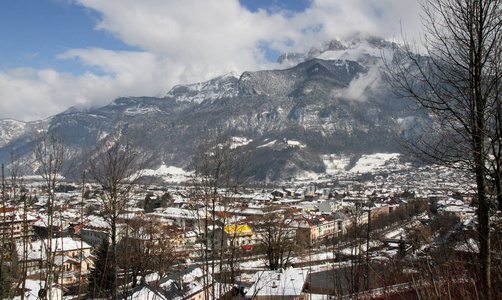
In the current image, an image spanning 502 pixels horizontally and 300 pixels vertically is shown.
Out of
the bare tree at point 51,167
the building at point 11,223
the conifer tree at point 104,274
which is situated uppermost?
the bare tree at point 51,167

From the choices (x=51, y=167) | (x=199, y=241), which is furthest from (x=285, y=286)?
(x=51, y=167)

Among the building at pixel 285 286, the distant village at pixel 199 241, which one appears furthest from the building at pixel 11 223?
the building at pixel 285 286

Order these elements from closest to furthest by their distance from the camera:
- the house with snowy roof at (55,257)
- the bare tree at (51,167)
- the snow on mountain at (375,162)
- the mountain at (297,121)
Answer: the house with snowy roof at (55,257) → the bare tree at (51,167) → the snow on mountain at (375,162) → the mountain at (297,121)

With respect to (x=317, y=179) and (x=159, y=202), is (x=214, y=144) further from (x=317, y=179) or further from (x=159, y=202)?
(x=317, y=179)

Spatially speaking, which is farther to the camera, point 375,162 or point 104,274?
point 375,162

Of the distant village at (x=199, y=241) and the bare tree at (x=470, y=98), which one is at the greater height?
the bare tree at (x=470, y=98)

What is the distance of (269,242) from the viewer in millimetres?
15148

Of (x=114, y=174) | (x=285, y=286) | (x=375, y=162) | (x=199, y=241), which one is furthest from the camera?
(x=375, y=162)

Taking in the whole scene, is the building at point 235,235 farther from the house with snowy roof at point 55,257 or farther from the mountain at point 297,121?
the mountain at point 297,121

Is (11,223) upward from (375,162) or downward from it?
downward

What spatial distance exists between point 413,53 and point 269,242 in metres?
12.5

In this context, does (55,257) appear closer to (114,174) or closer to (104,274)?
(104,274)

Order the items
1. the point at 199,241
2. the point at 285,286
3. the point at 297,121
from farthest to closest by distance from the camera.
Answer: the point at 297,121
the point at 285,286
the point at 199,241

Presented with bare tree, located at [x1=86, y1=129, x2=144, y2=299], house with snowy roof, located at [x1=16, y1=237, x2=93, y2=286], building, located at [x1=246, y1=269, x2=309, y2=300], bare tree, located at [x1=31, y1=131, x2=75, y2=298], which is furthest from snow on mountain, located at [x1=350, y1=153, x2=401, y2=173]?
bare tree, located at [x1=31, y1=131, x2=75, y2=298]
